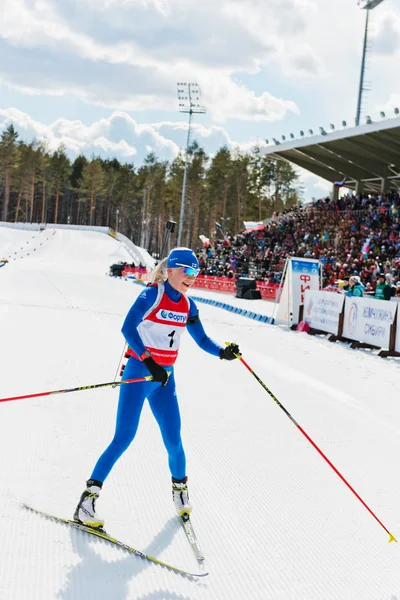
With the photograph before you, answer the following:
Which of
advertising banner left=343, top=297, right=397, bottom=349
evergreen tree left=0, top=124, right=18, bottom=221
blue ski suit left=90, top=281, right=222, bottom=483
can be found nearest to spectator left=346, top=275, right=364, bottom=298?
advertising banner left=343, top=297, right=397, bottom=349

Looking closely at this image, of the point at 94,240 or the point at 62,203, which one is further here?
the point at 62,203

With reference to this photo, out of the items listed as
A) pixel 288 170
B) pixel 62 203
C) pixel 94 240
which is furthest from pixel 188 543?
pixel 62 203

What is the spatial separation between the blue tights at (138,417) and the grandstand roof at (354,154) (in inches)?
1123

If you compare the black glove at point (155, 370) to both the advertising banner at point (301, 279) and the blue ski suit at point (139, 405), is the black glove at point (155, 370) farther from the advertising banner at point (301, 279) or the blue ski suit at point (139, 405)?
the advertising banner at point (301, 279)

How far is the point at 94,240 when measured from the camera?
2480 inches

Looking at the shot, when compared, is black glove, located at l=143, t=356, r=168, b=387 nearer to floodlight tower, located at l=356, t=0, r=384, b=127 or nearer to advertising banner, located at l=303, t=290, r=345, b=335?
advertising banner, located at l=303, t=290, r=345, b=335

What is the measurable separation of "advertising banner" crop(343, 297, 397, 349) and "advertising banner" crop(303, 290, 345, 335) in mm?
382

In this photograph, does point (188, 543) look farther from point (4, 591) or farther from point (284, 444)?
point (284, 444)

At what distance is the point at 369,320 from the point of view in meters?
12.9

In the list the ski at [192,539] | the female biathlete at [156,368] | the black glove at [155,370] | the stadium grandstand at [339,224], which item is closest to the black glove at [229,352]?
the female biathlete at [156,368]

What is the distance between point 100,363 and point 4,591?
596 cm

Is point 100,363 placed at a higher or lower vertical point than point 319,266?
lower

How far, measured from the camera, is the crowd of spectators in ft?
79.2

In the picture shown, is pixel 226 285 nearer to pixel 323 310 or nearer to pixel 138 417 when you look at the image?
pixel 323 310
